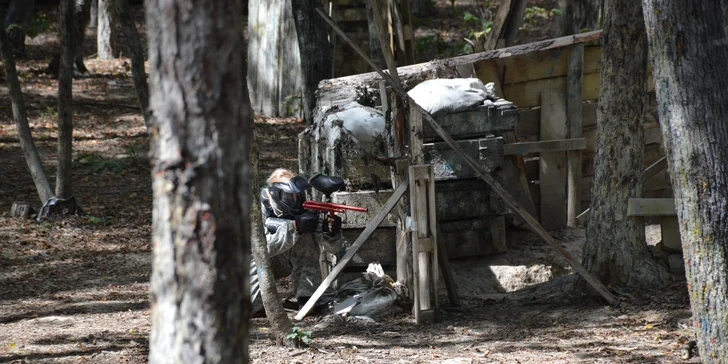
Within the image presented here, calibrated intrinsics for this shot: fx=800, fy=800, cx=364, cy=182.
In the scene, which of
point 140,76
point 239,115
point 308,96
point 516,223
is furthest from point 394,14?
point 239,115

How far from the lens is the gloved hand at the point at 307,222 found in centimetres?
611

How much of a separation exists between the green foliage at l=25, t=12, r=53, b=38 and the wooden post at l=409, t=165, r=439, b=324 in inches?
634

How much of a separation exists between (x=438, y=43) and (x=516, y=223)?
11.1 metres

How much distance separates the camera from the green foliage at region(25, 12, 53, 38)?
19.5 m

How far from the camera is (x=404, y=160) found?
6.12 m

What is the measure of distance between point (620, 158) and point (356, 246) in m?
2.15

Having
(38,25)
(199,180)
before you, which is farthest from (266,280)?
(38,25)

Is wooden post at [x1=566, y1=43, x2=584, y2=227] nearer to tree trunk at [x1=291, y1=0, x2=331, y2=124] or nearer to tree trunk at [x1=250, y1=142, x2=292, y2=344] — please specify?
tree trunk at [x1=291, y1=0, x2=331, y2=124]

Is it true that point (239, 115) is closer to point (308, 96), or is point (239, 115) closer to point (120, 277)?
point (120, 277)

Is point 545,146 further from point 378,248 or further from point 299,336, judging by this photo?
point 299,336

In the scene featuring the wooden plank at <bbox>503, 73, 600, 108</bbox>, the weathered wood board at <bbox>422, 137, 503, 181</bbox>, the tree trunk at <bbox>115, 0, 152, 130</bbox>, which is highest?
the tree trunk at <bbox>115, 0, 152, 130</bbox>

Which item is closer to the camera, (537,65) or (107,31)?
(537,65)

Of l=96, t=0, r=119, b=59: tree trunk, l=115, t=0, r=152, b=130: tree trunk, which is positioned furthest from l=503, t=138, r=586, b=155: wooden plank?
l=96, t=0, r=119, b=59: tree trunk

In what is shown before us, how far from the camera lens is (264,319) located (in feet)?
21.5
